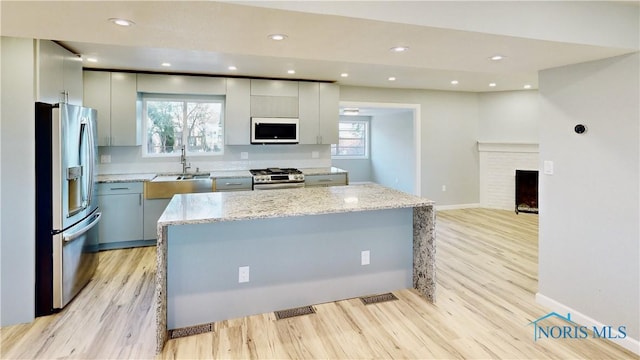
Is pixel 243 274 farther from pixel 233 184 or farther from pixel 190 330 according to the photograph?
pixel 233 184

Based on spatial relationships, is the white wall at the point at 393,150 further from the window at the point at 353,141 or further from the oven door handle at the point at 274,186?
the oven door handle at the point at 274,186

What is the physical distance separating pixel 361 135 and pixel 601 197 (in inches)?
302

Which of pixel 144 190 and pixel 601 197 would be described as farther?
pixel 144 190

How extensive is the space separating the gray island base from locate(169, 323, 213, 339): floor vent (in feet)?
0.13

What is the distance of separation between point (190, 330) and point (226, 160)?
323 centimetres

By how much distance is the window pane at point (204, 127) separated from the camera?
5.28 m

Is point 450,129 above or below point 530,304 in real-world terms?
above

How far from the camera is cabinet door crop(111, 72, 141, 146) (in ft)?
15.0

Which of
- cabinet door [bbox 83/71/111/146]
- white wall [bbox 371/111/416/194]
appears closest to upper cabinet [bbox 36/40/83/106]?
cabinet door [bbox 83/71/111/146]

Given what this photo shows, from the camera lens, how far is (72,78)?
3504mm

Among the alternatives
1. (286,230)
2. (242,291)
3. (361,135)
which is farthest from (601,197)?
Result: (361,135)

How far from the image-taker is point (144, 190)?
14.4 ft

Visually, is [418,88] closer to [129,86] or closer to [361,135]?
[361,135]

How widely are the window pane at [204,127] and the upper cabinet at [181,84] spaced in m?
0.41
